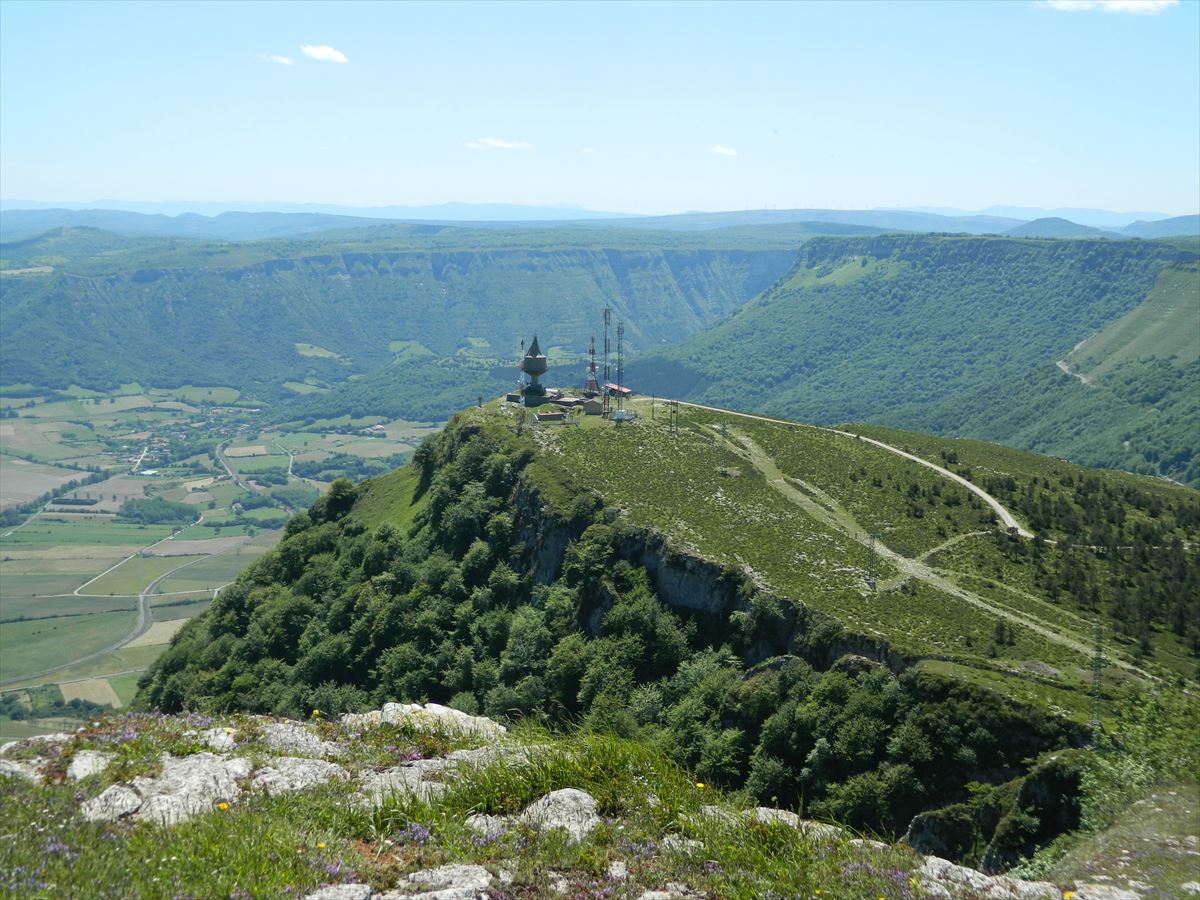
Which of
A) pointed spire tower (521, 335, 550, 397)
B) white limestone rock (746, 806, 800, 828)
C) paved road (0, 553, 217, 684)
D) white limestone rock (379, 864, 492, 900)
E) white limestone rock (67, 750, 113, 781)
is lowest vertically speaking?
paved road (0, 553, 217, 684)

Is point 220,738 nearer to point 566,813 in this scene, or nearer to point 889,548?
point 566,813

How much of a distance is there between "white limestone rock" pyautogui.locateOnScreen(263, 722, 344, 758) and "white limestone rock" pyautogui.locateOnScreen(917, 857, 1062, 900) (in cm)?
1083

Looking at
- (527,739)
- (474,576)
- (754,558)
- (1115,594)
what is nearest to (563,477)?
(474,576)

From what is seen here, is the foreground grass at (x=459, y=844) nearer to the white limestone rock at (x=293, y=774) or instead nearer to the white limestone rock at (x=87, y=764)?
the white limestone rock at (x=87, y=764)

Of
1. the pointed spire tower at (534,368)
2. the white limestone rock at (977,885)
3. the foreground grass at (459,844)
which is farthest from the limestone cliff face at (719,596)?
the foreground grass at (459,844)

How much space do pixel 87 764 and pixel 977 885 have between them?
14.7 meters

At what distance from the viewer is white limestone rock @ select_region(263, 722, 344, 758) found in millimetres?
17281

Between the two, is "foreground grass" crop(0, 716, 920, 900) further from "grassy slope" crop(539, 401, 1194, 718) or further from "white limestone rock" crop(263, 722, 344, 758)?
"grassy slope" crop(539, 401, 1194, 718)

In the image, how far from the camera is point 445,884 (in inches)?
465

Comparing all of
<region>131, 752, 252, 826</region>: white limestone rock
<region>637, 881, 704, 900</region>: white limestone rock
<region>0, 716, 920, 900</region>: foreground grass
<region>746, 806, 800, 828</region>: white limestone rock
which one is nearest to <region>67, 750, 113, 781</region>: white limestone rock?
<region>0, 716, 920, 900</region>: foreground grass

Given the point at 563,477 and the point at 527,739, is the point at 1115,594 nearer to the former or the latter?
the point at 563,477

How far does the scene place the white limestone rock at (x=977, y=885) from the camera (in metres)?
12.3

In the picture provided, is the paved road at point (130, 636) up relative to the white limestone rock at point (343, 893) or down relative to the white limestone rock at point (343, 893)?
down

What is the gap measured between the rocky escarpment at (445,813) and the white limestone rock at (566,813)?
0.10 feet
